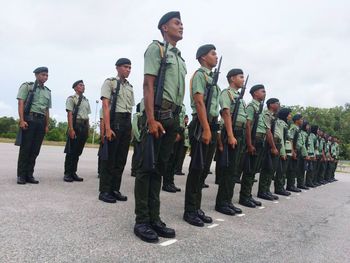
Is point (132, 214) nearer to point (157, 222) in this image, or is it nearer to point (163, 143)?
point (157, 222)

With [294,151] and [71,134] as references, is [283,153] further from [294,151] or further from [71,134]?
[71,134]

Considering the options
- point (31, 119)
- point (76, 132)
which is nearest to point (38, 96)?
point (31, 119)

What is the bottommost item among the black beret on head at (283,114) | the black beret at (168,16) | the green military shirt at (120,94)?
the green military shirt at (120,94)

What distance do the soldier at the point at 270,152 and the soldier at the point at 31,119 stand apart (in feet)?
14.0

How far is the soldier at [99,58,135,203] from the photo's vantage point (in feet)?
17.3

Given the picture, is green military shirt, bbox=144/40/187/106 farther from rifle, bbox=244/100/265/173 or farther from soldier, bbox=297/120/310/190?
soldier, bbox=297/120/310/190

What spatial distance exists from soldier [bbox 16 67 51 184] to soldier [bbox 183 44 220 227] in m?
3.24

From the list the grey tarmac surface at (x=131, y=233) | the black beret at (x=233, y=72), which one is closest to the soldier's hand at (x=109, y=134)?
the grey tarmac surface at (x=131, y=233)

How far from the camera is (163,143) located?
373 cm

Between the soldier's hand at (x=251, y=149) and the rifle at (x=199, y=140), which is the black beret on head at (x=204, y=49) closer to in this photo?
the rifle at (x=199, y=140)

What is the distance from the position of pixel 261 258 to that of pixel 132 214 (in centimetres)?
176

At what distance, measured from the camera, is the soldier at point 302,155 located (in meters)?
9.58

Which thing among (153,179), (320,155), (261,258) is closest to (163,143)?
(153,179)

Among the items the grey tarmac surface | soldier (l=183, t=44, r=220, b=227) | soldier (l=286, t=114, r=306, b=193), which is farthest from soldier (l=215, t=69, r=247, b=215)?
soldier (l=286, t=114, r=306, b=193)
